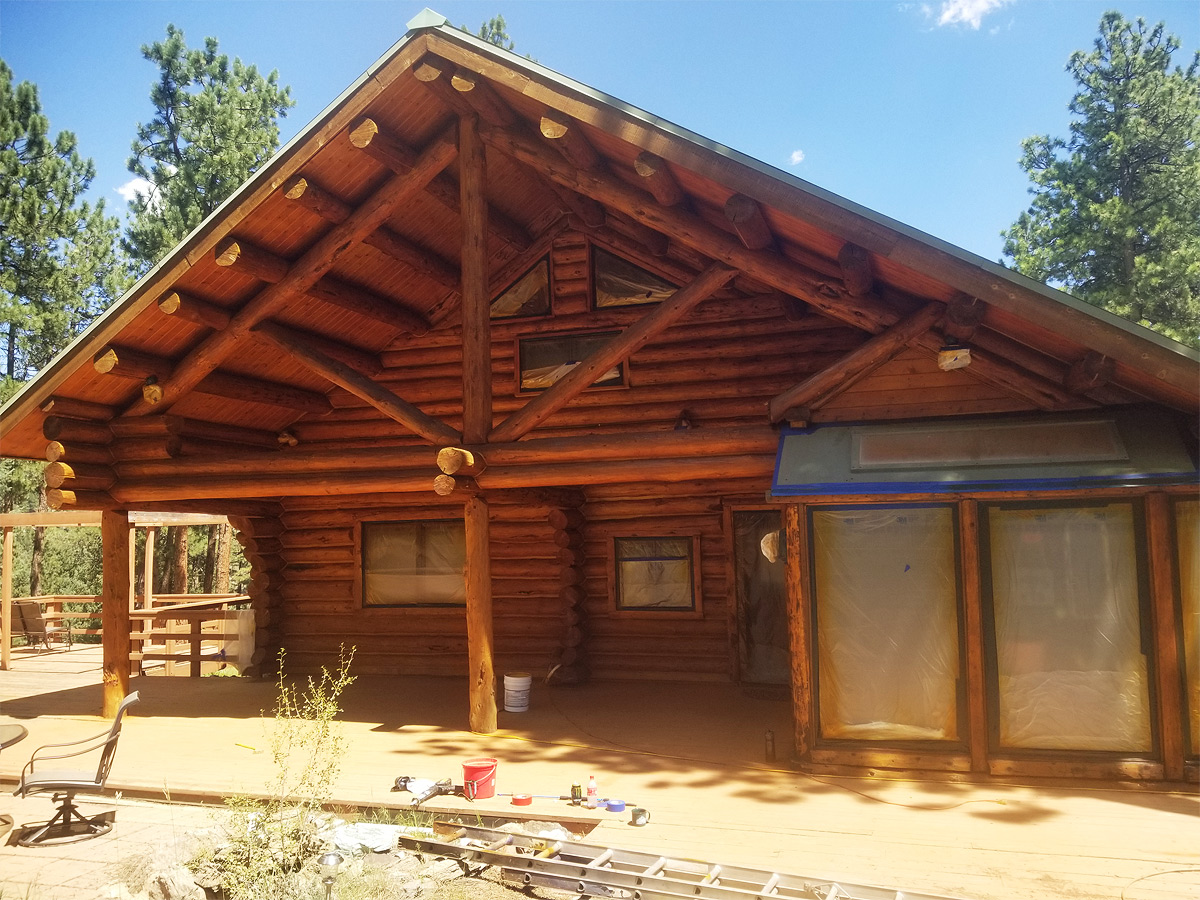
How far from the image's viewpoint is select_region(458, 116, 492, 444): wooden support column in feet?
29.2

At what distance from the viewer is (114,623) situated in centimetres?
1050

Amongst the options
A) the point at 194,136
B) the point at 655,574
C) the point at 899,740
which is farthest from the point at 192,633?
the point at 194,136

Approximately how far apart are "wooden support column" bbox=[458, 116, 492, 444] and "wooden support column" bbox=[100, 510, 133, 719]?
515 centimetres

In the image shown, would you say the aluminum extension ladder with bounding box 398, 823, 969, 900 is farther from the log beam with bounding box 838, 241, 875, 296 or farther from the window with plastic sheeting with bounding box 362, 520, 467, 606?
the window with plastic sheeting with bounding box 362, 520, 467, 606

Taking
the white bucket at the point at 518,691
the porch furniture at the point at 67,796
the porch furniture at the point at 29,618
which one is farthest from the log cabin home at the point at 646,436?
the porch furniture at the point at 29,618

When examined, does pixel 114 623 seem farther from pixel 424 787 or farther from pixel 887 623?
pixel 887 623

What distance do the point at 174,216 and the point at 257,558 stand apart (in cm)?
1489

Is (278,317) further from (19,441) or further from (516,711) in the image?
(516,711)

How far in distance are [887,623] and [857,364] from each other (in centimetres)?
233

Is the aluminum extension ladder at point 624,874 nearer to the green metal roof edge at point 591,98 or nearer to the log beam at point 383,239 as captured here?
the green metal roof edge at point 591,98

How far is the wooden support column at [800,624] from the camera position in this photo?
7277 mm

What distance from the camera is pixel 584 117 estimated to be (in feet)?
25.1

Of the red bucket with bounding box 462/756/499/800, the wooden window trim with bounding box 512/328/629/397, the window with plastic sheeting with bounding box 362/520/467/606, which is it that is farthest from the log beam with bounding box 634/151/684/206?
the window with plastic sheeting with bounding box 362/520/467/606

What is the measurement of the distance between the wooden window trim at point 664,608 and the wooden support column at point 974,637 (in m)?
4.65
